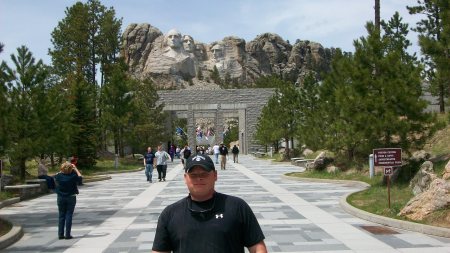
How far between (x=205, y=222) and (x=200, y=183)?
249 millimetres

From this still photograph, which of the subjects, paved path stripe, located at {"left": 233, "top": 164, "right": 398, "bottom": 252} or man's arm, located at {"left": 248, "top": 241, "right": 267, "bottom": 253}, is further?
paved path stripe, located at {"left": 233, "top": 164, "right": 398, "bottom": 252}

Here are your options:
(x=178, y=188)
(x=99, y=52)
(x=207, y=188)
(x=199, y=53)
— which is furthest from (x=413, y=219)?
(x=199, y=53)

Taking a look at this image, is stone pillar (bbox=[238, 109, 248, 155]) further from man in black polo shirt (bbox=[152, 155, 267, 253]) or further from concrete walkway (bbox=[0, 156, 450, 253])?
man in black polo shirt (bbox=[152, 155, 267, 253])

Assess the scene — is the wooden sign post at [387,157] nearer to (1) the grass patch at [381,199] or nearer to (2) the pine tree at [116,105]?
(1) the grass patch at [381,199]

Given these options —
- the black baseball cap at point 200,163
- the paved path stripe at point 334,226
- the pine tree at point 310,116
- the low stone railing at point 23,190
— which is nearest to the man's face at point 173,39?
the pine tree at point 310,116

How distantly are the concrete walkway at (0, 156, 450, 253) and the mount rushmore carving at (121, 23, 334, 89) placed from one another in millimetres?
105436

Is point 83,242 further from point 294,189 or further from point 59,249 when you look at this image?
point 294,189

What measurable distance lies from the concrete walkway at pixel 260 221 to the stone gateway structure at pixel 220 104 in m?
45.8

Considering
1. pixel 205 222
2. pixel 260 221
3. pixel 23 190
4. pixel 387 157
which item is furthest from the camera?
pixel 23 190

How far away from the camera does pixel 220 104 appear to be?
66312 millimetres

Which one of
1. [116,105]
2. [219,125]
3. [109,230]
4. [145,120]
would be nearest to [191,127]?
[219,125]

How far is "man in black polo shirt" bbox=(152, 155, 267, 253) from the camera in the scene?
3.29 metres

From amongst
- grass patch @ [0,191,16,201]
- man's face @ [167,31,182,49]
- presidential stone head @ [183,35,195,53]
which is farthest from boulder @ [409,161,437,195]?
presidential stone head @ [183,35,195,53]

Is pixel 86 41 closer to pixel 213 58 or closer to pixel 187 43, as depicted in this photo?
pixel 187 43
